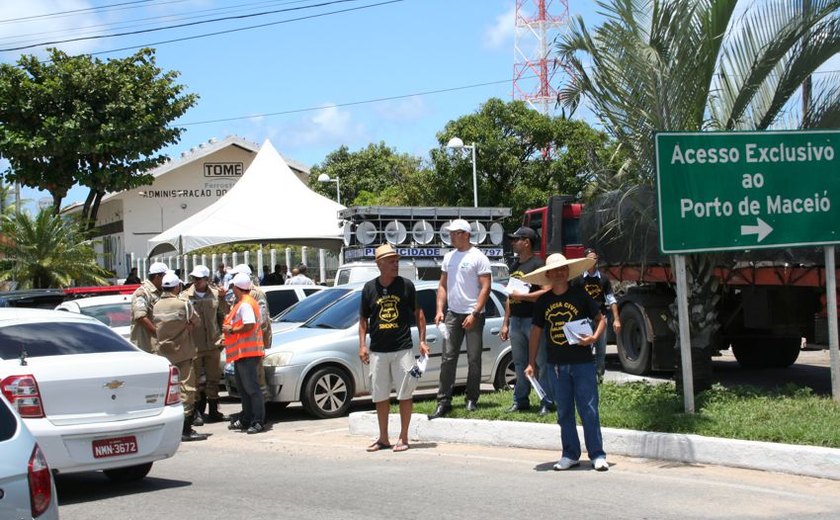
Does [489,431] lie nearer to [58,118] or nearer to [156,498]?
[156,498]

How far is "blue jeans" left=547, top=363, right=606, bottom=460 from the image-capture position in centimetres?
859

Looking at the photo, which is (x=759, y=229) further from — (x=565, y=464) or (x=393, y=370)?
(x=393, y=370)

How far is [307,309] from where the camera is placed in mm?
14508

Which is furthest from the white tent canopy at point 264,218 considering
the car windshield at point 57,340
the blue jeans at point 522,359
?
the car windshield at point 57,340

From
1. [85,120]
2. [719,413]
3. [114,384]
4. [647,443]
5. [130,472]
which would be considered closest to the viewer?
[114,384]

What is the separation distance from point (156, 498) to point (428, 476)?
2.14 meters

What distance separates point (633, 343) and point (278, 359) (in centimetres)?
611

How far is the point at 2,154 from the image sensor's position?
105 feet

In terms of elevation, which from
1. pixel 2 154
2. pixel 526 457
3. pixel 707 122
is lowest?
pixel 526 457

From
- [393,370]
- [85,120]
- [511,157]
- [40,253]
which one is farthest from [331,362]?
[511,157]

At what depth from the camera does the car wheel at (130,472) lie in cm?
902

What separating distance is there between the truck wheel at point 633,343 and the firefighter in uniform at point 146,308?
23.8 ft

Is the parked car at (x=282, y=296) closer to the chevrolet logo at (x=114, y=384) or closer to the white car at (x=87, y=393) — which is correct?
the white car at (x=87, y=393)

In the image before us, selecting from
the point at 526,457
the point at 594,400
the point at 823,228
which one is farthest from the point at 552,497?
the point at 823,228
